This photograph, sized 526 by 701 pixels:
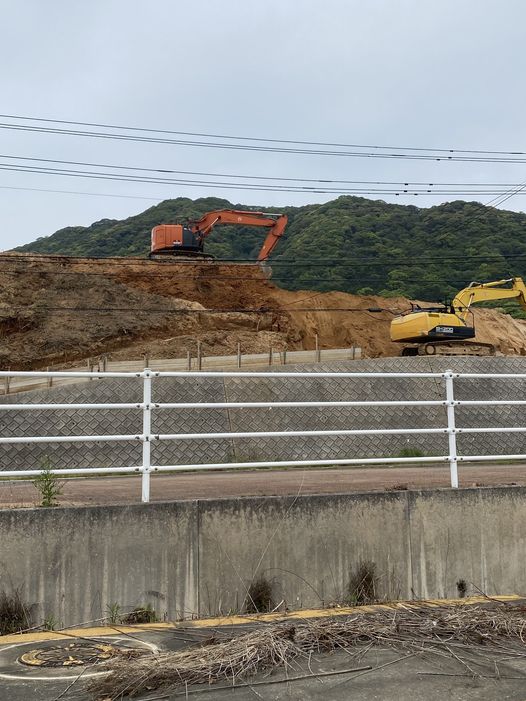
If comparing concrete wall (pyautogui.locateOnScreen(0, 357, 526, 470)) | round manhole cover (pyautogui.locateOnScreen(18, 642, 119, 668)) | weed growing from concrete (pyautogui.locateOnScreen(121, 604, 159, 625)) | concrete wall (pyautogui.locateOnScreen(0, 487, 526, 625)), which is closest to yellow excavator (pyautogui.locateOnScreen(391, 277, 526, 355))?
concrete wall (pyautogui.locateOnScreen(0, 357, 526, 470))

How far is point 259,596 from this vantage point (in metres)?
5.51

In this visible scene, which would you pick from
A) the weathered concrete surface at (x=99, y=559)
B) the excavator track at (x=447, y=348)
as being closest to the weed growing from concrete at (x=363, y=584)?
the weathered concrete surface at (x=99, y=559)

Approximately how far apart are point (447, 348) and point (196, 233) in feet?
45.1

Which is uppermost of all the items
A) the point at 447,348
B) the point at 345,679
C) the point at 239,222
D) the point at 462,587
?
the point at 239,222

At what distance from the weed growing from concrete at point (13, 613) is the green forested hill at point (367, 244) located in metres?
52.2

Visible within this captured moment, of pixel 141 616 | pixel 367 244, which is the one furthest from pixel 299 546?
pixel 367 244

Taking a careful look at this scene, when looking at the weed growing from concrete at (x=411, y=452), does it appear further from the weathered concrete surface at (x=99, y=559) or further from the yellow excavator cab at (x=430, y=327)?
the weathered concrete surface at (x=99, y=559)

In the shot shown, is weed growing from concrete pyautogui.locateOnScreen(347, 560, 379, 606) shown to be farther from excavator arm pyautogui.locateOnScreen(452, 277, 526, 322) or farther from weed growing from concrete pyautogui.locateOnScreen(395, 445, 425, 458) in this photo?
excavator arm pyautogui.locateOnScreen(452, 277, 526, 322)

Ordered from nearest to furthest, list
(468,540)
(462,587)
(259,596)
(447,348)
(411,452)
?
(259,596)
(462,587)
(468,540)
(411,452)
(447,348)

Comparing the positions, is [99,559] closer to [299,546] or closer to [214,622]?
[214,622]

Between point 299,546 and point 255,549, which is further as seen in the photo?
point 299,546

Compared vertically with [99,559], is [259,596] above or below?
below

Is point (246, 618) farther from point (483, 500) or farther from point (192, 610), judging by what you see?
point (483, 500)

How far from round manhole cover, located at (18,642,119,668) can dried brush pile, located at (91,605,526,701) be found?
1.19 ft
